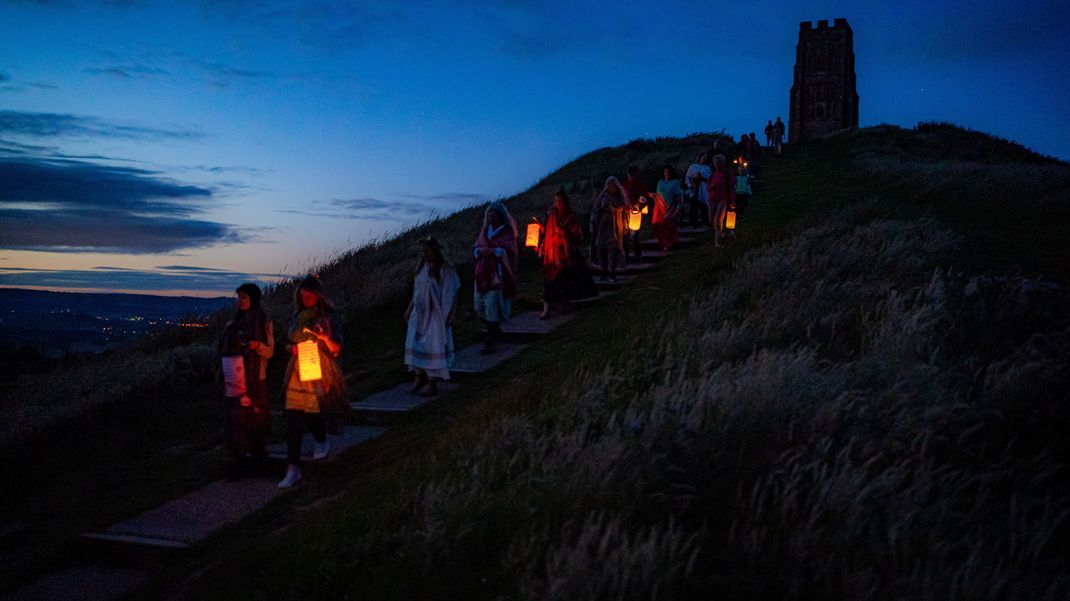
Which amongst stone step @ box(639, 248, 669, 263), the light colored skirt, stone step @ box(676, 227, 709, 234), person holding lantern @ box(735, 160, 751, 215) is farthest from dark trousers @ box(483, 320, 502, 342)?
person holding lantern @ box(735, 160, 751, 215)

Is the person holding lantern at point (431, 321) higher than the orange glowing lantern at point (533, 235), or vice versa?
the orange glowing lantern at point (533, 235)

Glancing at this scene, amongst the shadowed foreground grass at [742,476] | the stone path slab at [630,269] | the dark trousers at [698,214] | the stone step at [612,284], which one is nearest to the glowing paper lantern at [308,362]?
the shadowed foreground grass at [742,476]

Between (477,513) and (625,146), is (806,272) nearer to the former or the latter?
(477,513)

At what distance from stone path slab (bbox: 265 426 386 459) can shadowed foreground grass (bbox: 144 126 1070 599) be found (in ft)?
1.06

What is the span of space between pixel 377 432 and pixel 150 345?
869 centimetres

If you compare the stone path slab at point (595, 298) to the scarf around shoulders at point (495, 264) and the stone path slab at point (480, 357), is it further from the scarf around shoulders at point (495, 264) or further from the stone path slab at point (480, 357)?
the scarf around shoulders at point (495, 264)

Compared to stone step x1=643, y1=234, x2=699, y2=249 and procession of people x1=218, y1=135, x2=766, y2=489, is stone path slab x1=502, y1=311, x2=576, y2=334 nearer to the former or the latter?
procession of people x1=218, y1=135, x2=766, y2=489

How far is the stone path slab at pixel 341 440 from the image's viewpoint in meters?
7.94

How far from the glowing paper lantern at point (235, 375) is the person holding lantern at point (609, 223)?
305 inches

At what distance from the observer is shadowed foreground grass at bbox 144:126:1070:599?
3518mm

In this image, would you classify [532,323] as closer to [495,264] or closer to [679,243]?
[495,264]

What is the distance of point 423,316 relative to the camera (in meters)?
9.88

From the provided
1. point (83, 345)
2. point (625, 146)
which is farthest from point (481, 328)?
point (625, 146)

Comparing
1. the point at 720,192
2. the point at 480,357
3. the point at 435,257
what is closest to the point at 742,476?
the point at 435,257
